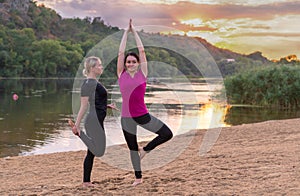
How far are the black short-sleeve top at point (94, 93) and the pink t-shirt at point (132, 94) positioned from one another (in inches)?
10.6

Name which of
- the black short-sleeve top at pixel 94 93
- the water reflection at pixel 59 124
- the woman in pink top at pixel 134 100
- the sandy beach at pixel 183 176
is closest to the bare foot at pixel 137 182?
the sandy beach at pixel 183 176

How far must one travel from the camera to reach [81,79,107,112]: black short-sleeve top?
5.32 m

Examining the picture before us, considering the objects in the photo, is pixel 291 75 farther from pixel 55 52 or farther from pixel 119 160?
pixel 55 52

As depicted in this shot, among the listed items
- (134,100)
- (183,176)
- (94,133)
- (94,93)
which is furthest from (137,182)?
(94,93)

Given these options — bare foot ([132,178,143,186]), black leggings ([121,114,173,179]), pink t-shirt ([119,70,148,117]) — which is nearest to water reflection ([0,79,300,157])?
bare foot ([132,178,143,186])

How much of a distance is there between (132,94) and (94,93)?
1.58ft

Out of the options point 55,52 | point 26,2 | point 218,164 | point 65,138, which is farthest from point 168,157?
point 26,2

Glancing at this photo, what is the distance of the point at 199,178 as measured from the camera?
582cm

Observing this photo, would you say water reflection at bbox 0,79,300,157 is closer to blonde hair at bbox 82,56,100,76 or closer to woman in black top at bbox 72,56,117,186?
woman in black top at bbox 72,56,117,186

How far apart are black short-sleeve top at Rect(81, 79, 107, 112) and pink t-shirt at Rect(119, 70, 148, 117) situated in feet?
0.88

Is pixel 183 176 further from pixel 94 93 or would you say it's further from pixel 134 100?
pixel 94 93

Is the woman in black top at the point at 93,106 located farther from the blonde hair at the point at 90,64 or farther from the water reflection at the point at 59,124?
the water reflection at the point at 59,124

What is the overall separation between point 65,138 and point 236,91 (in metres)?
18.1

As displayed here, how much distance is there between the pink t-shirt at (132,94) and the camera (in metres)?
5.23
